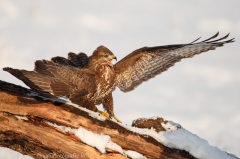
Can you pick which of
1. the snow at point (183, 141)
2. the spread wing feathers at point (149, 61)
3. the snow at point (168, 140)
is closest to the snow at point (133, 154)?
the snow at point (168, 140)

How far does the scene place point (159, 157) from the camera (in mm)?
6246

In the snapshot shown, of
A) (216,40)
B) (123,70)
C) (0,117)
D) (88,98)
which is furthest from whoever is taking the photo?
(123,70)

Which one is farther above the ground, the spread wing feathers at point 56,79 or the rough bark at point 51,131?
the spread wing feathers at point 56,79

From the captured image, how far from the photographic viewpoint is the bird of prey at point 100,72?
21.3ft

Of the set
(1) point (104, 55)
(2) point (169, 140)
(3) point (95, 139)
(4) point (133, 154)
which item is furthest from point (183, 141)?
(1) point (104, 55)

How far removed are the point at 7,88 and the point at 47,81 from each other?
1.96ft

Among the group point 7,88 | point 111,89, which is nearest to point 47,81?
point 7,88

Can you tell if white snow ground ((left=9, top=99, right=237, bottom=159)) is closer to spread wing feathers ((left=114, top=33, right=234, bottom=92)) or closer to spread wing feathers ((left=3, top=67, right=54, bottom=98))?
spread wing feathers ((left=3, top=67, right=54, bottom=98))

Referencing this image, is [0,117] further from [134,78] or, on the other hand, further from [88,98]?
[134,78]

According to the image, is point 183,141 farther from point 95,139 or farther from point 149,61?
point 149,61

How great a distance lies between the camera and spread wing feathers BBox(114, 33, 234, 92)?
27.1 ft

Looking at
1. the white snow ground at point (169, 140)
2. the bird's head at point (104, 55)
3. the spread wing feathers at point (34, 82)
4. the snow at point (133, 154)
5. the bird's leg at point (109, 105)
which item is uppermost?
the bird's head at point (104, 55)

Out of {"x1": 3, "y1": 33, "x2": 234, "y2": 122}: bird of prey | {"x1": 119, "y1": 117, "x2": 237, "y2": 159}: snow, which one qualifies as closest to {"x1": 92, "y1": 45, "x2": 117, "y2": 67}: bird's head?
{"x1": 3, "y1": 33, "x2": 234, "y2": 122}: bird of prey

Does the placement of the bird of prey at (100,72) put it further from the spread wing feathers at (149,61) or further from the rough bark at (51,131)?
the rough bark at (51,131)
